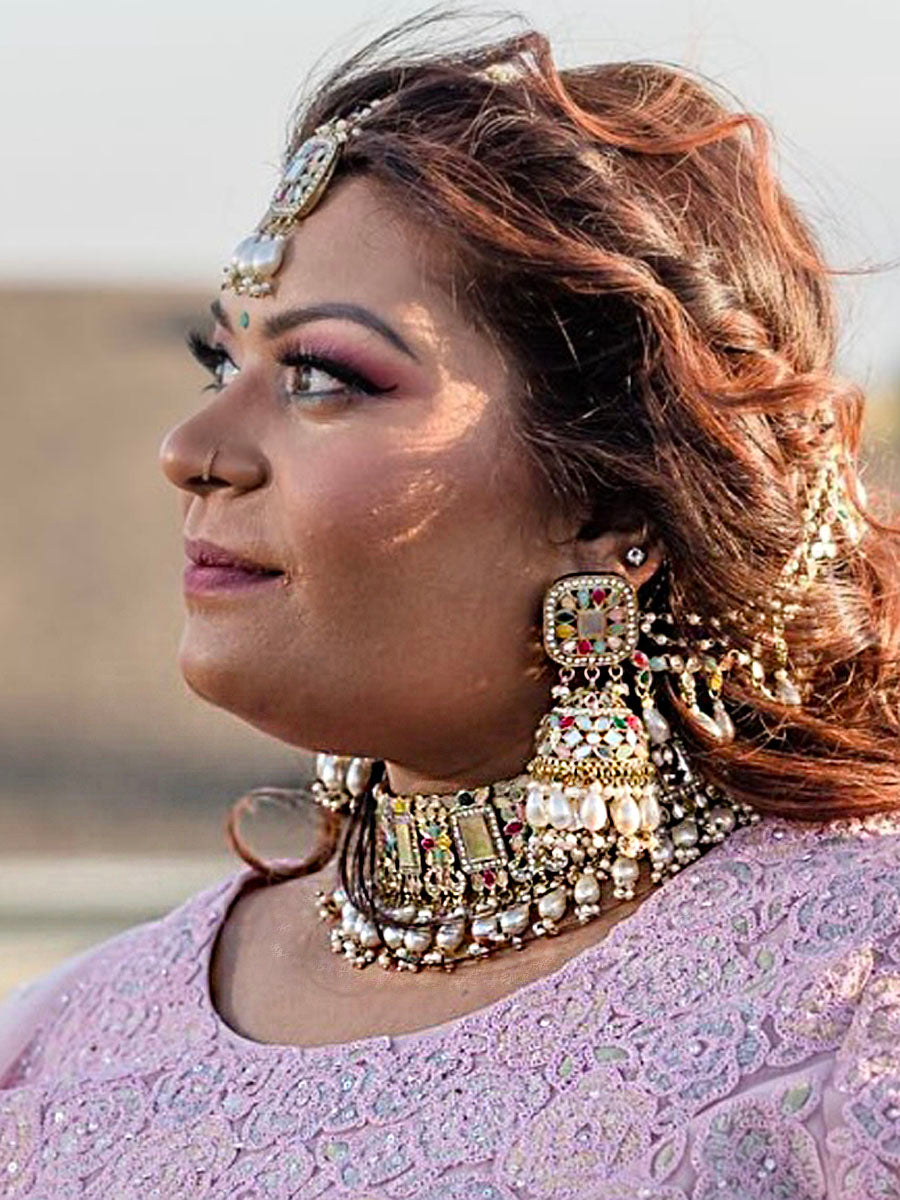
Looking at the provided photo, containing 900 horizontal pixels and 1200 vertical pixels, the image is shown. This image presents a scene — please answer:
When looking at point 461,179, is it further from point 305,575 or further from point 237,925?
point 237,925

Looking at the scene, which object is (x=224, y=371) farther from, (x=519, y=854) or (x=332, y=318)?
(x=519, y=854)

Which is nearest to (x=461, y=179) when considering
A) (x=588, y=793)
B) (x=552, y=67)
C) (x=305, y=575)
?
(x=552, y=67)

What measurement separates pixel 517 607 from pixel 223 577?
0.25 meters

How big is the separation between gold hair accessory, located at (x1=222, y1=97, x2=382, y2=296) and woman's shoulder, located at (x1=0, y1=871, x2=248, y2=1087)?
25.4 inches

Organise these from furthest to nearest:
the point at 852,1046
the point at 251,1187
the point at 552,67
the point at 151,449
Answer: the point at 151,449, the point at 552,67, the point at 251,1187, the point at 852,1046

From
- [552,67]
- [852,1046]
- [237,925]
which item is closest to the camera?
[852,1046]

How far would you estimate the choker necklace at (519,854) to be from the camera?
2.09 m

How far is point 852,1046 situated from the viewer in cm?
185

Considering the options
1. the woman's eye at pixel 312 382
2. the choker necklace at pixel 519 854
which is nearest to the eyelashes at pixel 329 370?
the woman's eye at pixel 312 382

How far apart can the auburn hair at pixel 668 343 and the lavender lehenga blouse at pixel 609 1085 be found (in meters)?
0.13

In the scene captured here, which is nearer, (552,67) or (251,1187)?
(251,1187)

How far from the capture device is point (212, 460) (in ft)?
6.95

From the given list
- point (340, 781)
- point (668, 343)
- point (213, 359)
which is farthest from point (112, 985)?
point (668, 343)

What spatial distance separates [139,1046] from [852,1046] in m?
0.75
